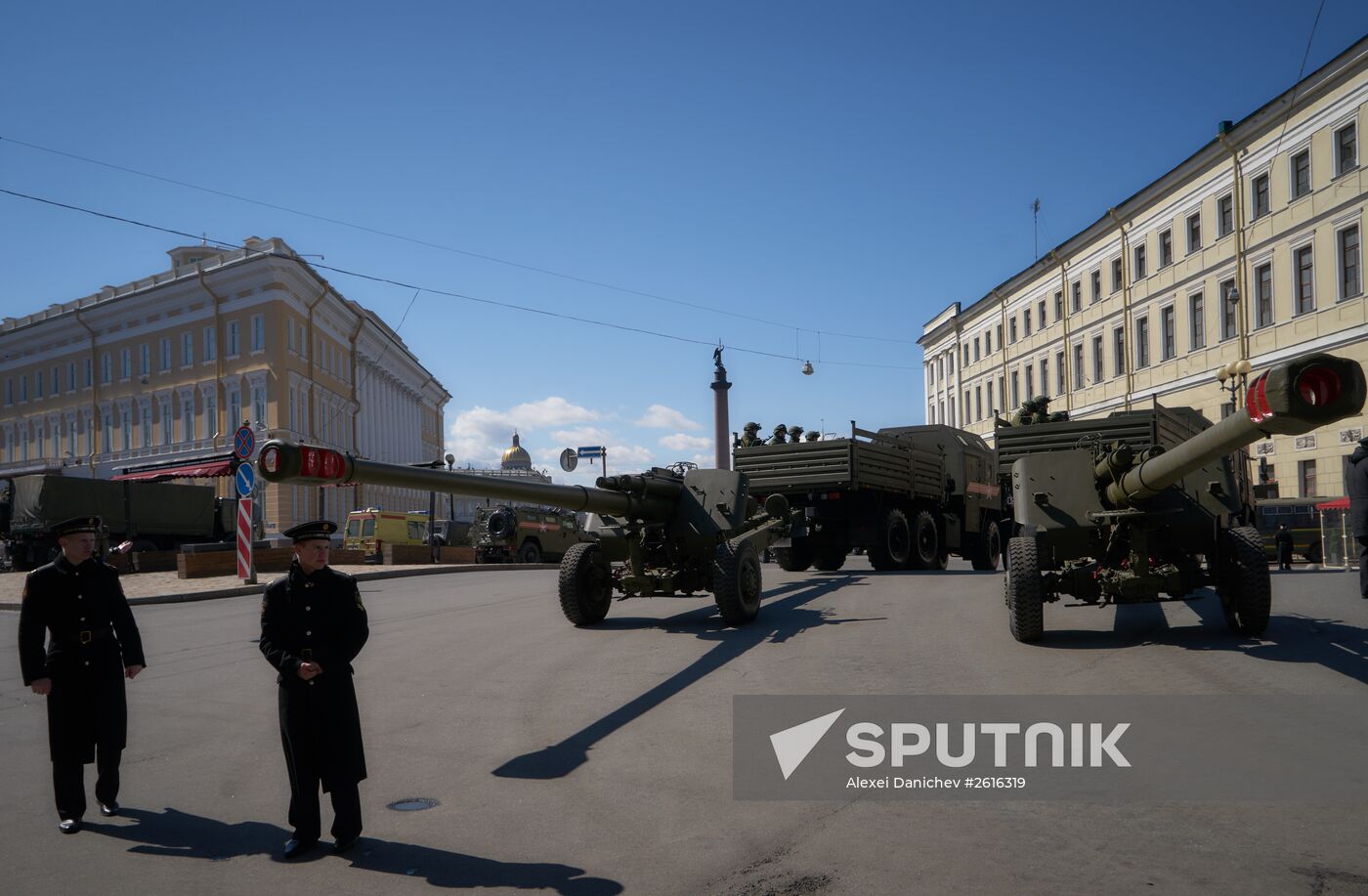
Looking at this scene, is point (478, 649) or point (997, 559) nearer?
point (478, 649)

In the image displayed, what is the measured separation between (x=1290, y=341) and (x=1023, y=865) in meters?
33.5

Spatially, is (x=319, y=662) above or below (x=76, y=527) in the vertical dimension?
below

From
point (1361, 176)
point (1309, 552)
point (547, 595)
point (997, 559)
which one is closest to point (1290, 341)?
point (1361, 176)

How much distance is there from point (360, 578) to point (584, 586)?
11781 millimetres

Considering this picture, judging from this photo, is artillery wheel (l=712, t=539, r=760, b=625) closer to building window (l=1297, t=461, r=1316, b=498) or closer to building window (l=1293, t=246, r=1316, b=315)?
building window (l=1297, t=461, r=1316, b=498)

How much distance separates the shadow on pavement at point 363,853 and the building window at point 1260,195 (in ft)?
122

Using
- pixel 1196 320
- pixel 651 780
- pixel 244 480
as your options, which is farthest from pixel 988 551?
pixel 1196 320

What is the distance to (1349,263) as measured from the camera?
102 feet

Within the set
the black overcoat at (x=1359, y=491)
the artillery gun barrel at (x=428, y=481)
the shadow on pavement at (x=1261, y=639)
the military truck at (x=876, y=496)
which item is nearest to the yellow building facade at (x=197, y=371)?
the military truck at (x=876, y=496)

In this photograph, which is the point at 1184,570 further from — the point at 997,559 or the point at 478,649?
the point at 997,559

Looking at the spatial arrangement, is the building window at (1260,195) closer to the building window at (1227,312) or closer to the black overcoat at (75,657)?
the building window at (1227,312)

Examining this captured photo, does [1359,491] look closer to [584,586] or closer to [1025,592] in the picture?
[1025,592]

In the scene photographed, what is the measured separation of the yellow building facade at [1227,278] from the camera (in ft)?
102

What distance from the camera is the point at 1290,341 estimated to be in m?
→ 33.1
